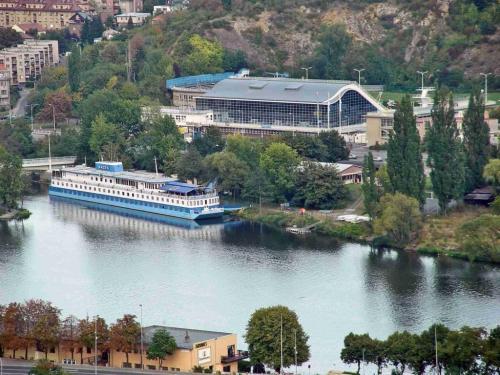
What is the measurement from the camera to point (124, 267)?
36250mm

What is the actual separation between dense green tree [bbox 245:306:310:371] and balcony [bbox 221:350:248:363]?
0.14 meters

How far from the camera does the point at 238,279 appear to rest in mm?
34969

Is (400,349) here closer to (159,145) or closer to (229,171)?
(229,171)

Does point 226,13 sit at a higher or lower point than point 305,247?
higher

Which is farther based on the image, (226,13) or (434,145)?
(226,13)

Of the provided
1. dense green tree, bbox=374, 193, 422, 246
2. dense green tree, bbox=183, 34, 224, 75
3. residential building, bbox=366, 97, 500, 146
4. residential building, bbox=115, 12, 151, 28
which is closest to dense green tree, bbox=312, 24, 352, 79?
dense green tree, bbox=183, 34, 224, 75

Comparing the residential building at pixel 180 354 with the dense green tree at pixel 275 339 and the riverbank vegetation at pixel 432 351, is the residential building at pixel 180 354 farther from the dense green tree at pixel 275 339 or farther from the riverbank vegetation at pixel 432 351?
the riverbank vegetation at pixel 432 351

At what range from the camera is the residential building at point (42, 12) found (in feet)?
213

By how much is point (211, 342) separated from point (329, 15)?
28.1m

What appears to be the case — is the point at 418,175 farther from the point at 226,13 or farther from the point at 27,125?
the point at 226,13

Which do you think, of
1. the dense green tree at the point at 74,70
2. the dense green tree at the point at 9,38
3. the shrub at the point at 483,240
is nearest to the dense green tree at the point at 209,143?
the dense green tree at the point at 74,70

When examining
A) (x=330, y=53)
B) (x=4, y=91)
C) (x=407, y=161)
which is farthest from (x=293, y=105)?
(x=4, y=91)

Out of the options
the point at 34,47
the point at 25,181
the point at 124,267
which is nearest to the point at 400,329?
the point at 124,267

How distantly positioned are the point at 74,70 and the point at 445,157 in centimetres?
1815
